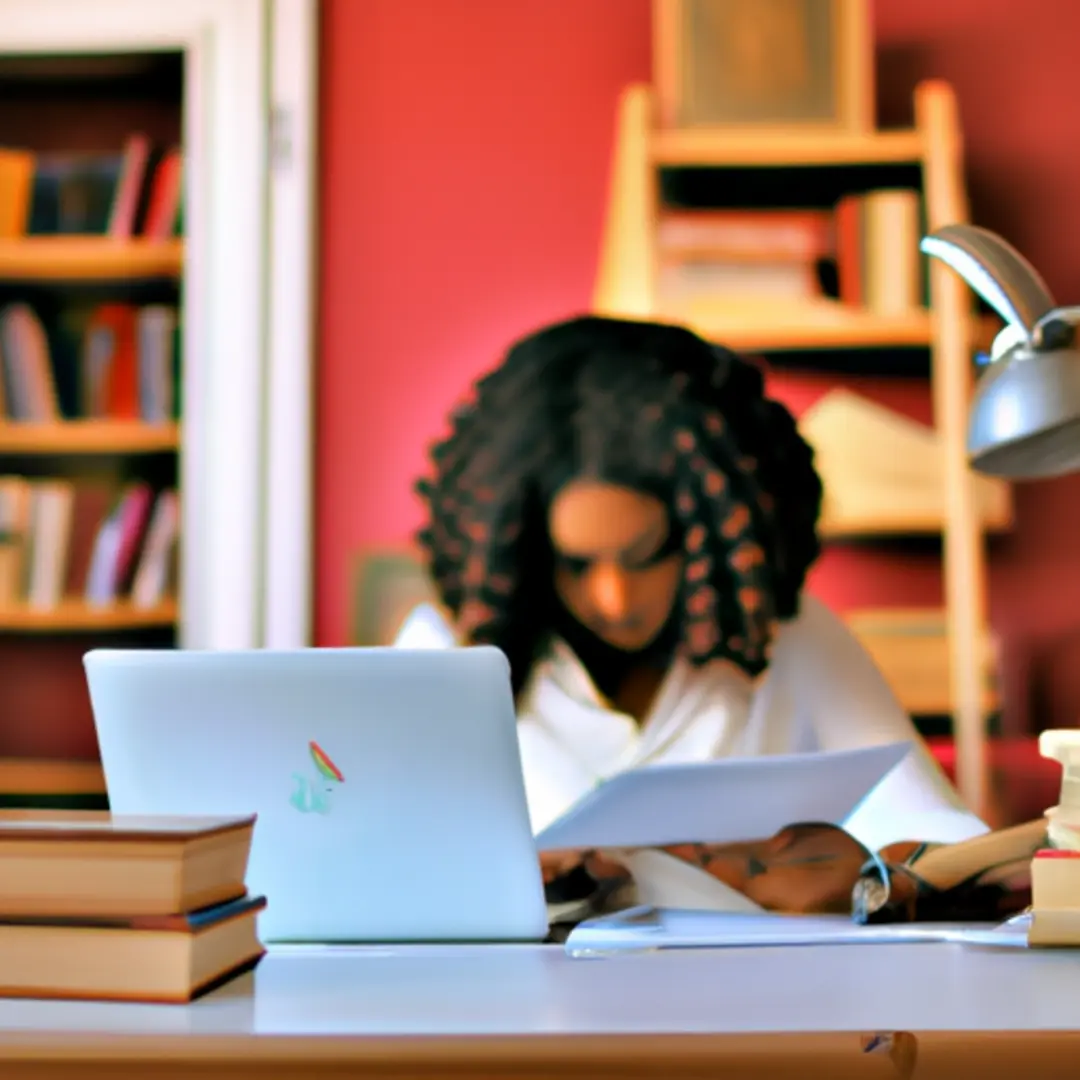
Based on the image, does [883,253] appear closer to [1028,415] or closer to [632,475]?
[632,475]

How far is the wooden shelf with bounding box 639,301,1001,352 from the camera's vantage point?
244cm

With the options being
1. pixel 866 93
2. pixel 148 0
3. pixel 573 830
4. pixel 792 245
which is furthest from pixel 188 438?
pixel 573 830

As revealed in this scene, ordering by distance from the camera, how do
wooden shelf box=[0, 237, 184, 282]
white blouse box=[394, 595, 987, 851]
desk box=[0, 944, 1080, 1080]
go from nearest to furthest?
desk box=[0, 944, 1080, 1080] < white blouse box=[394, 595, 987, 851] < wooden shelf box=[0, 237, 184, 282]

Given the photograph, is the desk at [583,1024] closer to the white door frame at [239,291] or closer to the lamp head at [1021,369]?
the lamp head at [1021,369]

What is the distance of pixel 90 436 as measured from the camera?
107 inches

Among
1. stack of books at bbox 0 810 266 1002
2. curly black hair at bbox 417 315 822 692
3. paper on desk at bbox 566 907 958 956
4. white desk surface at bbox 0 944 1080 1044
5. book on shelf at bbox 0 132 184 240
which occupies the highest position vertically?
book on shelf at bbox 0 132 184 240

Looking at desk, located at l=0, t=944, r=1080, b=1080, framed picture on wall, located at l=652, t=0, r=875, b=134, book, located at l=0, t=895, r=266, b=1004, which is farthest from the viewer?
framed picture on wall, located at l=652, t=0, r=875, b=134

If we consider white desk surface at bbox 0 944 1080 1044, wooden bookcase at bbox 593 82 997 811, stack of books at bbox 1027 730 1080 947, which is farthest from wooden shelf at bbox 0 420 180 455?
stack of books at bbox 1027 730 1080 947

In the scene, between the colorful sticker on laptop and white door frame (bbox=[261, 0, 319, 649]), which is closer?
the colorful sticker on laptop

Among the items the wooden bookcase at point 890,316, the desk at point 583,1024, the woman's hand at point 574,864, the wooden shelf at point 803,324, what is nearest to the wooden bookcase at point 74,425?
the wooden bookcase at point 890,316

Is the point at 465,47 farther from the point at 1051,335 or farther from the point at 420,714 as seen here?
the point at 420,714

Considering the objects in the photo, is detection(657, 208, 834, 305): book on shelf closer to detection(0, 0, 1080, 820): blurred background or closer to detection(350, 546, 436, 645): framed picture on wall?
detection(0, 0, 1080, 820): blurred background

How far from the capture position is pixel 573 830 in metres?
0.86

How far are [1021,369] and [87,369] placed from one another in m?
2.25
